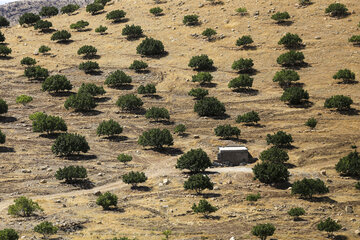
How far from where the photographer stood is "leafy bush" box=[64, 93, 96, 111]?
4958 centimetres

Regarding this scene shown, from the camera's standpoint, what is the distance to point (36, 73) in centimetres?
5725

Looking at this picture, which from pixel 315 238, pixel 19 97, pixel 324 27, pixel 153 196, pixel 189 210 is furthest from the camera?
pixel 324 27

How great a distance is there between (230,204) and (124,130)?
1722 cm

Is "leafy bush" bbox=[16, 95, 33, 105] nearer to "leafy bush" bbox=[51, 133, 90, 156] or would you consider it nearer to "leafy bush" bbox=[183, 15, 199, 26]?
"leafy bush" bbox=[51, 133, 90, 156]

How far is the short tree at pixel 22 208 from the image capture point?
91.1 ft

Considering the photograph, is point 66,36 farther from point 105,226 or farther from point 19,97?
point 105,226

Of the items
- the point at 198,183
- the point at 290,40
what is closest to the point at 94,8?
the point at 290,40

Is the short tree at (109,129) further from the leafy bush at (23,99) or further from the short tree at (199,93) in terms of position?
the leafy bush at (23,99)

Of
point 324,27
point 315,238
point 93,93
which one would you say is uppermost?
point 324,27

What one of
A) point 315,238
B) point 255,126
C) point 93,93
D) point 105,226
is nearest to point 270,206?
point 315,238

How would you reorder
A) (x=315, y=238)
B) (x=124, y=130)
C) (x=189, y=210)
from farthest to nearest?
(x=124, y=130), (x=189, y=210), (x=315, y=238)

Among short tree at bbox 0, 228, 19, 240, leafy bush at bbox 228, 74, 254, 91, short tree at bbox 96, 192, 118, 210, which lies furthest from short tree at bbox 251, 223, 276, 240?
leafy bush at bbox 228, 74, 254, 91

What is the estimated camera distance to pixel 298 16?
215 ft

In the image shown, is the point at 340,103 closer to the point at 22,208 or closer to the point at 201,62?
the point at 201,62
